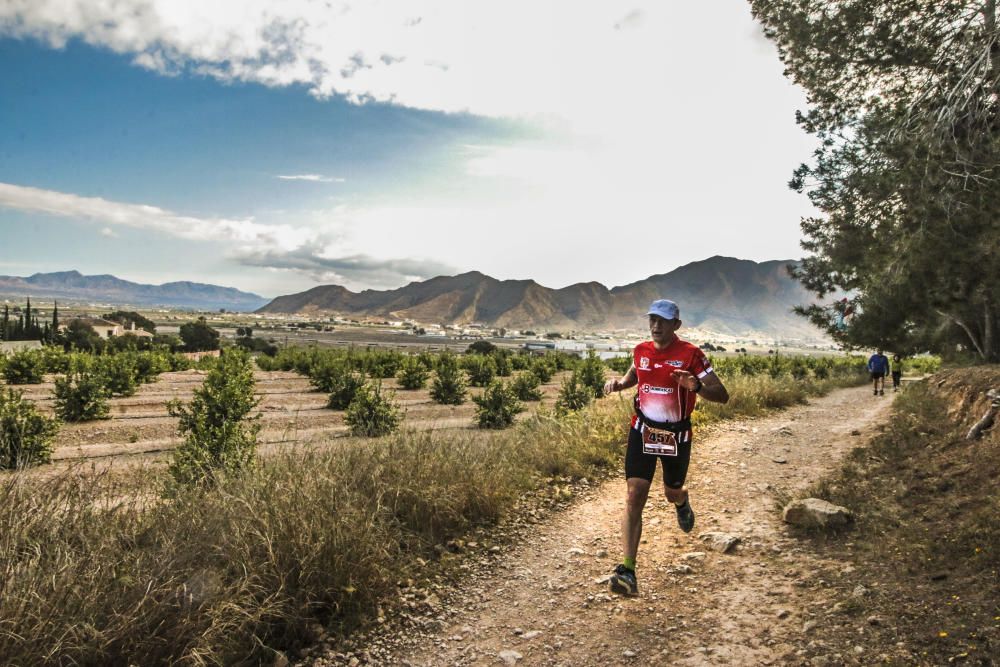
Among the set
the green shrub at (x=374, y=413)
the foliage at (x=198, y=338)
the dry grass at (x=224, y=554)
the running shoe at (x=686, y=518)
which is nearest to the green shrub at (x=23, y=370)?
the green shrub at (x=374, y=413)

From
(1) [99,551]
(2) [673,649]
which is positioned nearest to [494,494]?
(2) [673,649]

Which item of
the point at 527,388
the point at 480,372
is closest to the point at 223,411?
the point at 527,388

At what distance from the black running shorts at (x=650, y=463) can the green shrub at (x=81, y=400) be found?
15898 mm

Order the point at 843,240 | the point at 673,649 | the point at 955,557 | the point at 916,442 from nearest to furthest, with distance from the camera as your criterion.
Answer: the point at 673,649 < the point at 955,557 < the point at 916,442 < the point at 843,240

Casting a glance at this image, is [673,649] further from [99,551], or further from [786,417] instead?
[786,417]

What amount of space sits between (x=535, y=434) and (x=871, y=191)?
5.33m

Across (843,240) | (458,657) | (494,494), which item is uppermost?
(843,240)

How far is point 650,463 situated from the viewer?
373 cm

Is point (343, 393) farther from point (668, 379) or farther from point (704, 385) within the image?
point (704, 385)

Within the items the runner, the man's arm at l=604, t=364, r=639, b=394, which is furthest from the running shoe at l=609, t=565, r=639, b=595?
the man's arm at l=604, t=364, r=639, b=394

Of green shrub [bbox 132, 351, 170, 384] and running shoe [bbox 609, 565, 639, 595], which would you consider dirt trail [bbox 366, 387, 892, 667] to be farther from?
green shrub [bbox 132, 351, 170, 384]

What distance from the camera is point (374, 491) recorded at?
4.42 meters

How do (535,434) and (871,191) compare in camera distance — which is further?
(535,434)

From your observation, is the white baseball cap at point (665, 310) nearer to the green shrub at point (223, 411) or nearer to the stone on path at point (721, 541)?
the stone on path at point (721, 541)
